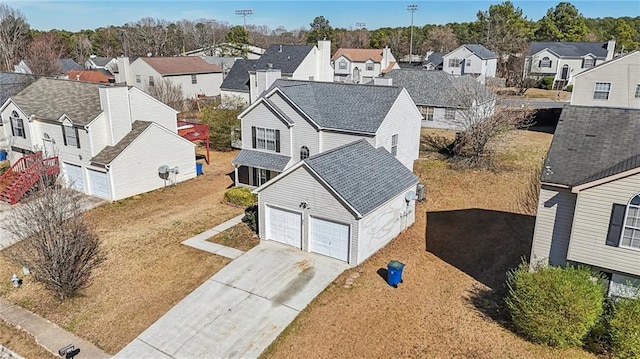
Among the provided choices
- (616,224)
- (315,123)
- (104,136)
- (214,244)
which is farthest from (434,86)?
(616,224)

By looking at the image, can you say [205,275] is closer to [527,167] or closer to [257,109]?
[257,109]

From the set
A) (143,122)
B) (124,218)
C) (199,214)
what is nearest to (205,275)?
(199,214)

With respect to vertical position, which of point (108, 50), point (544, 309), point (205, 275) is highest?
point (108, 50)

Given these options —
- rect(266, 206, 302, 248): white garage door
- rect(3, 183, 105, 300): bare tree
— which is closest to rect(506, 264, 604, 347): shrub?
rect(266, 206, 302, 248): white garage door

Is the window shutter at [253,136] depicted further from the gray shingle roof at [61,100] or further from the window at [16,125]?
the window at [16,125]

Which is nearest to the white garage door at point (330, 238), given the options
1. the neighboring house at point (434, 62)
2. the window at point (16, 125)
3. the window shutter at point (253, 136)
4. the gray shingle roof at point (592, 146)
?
the gray shingle roof at point (592, 146)

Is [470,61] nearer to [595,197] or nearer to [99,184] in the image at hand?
[99,184]
